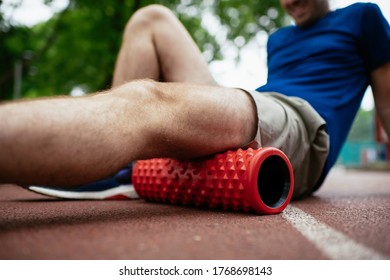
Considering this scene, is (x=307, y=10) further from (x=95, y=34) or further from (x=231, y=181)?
(x=95, y=34)

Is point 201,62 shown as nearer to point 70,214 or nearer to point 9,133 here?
point 70,214

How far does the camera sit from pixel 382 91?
229 cm

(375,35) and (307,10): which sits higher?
(307,10)

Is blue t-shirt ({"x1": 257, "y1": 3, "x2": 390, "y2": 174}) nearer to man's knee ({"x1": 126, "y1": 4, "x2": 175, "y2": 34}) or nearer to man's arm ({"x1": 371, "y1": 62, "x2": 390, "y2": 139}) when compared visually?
man's arm ({"x1": 371, "y1": 62, "x2": 390, "y2": 139})

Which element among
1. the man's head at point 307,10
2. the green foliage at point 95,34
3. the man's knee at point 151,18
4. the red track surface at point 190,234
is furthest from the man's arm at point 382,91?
the green foliage at point 95,34

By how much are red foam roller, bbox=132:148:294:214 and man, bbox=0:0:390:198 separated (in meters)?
0.10

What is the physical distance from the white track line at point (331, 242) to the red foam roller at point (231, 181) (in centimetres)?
16

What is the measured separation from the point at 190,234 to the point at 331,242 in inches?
17.3

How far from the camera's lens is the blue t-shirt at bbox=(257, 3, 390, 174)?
2.18m

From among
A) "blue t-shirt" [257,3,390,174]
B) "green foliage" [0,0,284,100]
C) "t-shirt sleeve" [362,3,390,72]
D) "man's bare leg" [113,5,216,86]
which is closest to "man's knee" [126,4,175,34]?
"man's bare leg" [113,5,216,86]

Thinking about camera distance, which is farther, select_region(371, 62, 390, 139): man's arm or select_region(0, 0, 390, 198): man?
select_region(371, 62, 390, 139): man's arm

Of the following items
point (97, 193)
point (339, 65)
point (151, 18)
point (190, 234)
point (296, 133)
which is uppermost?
point (151, 18)

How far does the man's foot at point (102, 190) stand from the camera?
223 centimetres

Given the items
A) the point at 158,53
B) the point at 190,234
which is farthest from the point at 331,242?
the point at 158,53
